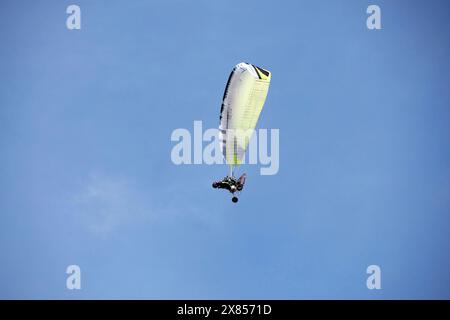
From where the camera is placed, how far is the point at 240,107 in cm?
5859

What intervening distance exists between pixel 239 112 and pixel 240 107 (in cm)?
49

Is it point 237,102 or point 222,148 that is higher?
point 237,102

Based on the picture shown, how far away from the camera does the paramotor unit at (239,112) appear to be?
191 ft

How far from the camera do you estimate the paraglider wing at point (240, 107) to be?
58219 mm

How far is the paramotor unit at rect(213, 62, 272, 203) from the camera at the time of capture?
58.2 metres

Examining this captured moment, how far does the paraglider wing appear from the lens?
58.2 metres

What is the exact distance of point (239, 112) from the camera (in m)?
58.7
